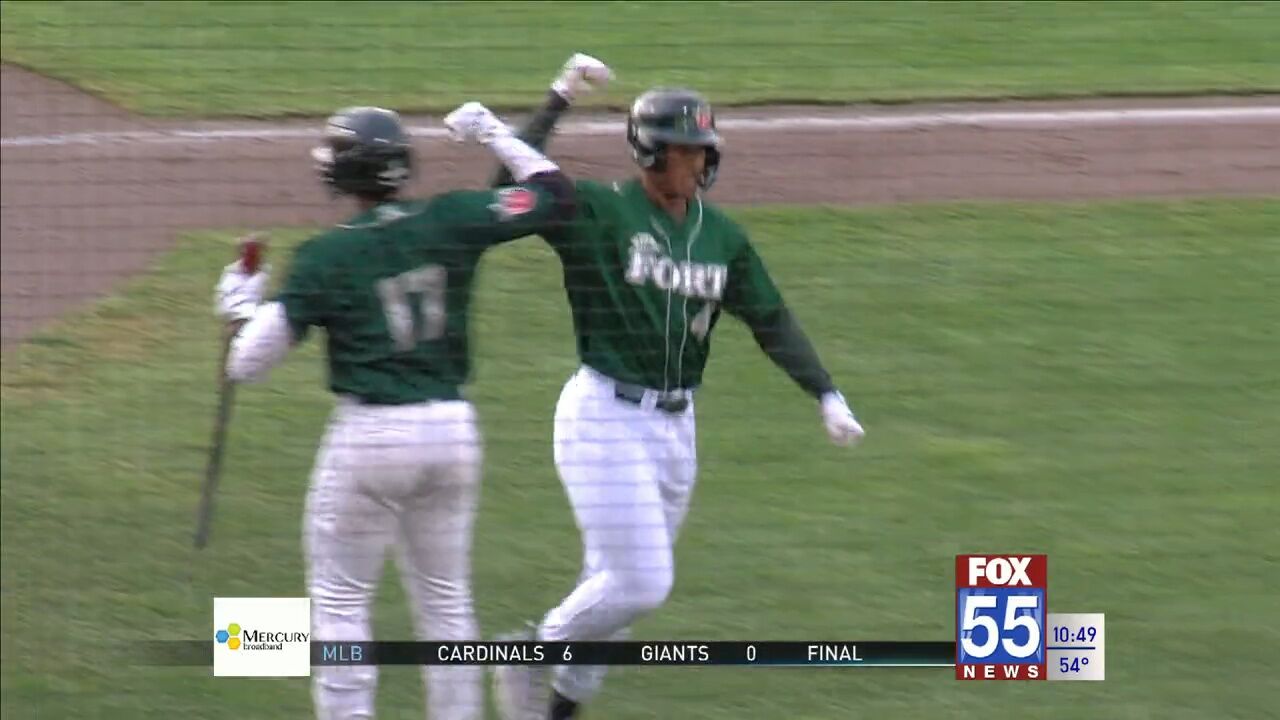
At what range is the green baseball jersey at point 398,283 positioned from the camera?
486 cm

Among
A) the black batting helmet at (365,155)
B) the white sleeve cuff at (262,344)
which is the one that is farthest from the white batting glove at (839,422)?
the white sleeve cuff at (262,344)

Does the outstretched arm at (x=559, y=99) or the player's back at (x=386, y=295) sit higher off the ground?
the outstretched arm at (x=559, y=99)

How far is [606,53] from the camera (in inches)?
407

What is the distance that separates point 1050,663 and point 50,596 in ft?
10.6

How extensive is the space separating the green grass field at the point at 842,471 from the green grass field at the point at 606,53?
882mm

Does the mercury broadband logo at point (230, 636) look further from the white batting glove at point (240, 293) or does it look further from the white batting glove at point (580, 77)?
the white batting glove at point (580, 77)

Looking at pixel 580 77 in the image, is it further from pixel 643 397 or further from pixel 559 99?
pixel 643 397

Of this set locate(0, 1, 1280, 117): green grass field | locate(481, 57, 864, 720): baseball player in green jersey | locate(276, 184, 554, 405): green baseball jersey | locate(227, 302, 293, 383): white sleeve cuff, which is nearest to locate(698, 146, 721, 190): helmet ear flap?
locate(481, 57, 864, 720): baseball player in green jersey

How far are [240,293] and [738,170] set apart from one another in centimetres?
464

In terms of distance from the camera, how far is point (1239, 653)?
595 centimetres

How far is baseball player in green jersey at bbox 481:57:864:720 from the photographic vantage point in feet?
16.5

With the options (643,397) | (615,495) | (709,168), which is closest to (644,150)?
(709,168)

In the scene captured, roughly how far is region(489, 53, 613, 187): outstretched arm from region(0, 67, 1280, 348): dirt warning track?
368cm

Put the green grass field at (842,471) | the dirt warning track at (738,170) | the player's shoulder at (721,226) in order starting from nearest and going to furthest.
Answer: the player's shoulder at (721,226) < the green grass field at (842,471) < the dirt warning track at (738,170)
